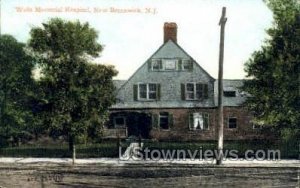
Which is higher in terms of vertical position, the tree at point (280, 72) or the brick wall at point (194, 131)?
the tree at point (280, 72)

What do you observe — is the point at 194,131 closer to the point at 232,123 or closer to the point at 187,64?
the point at 232,123

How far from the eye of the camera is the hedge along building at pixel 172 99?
32156mm

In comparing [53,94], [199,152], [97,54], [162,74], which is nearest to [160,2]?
[97,54]

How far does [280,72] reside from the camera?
22.6 m

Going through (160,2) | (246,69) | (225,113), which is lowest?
(225,113)

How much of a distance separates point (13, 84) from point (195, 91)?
38.3 ft

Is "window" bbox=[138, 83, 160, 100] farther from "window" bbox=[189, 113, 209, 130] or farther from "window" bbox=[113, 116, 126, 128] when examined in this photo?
A: "window" bbox=[189, 113, 209, 130]

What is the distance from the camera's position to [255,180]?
17500mm

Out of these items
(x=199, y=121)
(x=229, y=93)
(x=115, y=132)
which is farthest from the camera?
(x=229, y=93)

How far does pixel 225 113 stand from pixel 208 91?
2127 mm

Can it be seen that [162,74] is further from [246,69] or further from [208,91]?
[246,69]

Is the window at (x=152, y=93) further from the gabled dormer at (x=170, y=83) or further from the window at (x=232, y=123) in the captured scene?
the window at (x=232, y=123)

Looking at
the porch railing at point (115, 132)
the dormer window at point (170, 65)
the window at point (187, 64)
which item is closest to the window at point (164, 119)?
the porch railing at point (115, 132)

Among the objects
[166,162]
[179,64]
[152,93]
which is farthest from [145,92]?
[166,162]
